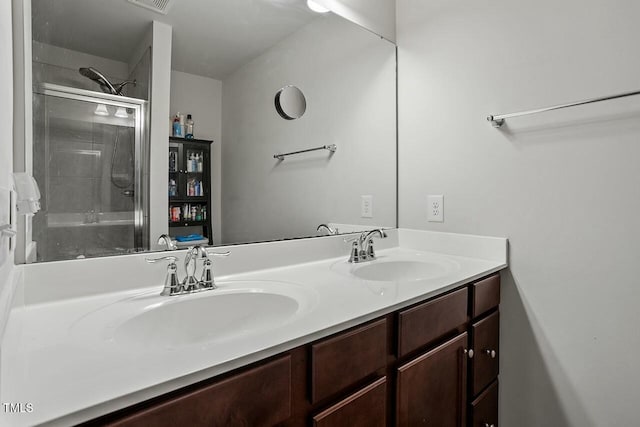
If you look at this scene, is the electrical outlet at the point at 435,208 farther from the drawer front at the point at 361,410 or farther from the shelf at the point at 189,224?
the shelf at the point at 189,224

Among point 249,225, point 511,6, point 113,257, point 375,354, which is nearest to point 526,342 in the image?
point 375,354

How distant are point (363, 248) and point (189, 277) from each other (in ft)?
2.52

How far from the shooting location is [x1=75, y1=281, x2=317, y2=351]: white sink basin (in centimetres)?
75

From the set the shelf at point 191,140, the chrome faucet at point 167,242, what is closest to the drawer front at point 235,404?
the chrome faucet at point 167,242

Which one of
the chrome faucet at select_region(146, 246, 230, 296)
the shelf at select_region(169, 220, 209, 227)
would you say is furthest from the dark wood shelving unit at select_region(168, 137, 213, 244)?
the chrome faucet at select_region(146, 246, 230, 296)

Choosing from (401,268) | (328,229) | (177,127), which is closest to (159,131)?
(177,127)

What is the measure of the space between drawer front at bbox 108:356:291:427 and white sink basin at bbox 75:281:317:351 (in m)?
0.13

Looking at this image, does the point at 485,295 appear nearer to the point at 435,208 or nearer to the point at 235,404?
the point at 435,208

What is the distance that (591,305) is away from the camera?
114 cm

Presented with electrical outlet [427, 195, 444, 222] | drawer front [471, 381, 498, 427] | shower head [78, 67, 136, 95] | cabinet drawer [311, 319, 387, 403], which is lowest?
drawer front [471, 381, 498, 427]

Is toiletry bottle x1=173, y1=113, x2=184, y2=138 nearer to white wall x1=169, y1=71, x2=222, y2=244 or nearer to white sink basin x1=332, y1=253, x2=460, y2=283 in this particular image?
white wall x1=169, y1=71, x2=222, y2=244

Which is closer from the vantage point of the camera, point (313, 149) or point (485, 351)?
point (485, 351)

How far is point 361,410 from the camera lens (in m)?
0.79

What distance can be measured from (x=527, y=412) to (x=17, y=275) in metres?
1.69
